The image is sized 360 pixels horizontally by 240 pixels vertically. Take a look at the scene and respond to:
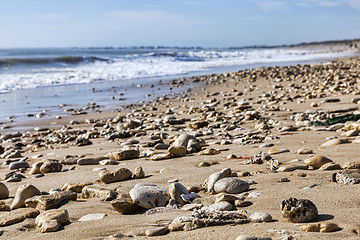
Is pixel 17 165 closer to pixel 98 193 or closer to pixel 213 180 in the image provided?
pixel 98 193

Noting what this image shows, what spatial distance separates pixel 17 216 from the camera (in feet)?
6.66

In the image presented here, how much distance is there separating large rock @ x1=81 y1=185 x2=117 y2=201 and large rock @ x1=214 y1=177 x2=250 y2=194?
0.66 metres

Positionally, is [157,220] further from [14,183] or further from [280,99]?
[280,99]

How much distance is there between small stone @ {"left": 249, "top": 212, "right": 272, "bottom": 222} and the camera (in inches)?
66.7

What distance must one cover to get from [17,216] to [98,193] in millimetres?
525

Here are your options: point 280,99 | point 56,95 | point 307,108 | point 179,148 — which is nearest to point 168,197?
point 179,148

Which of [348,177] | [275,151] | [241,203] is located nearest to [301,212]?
[241,203]

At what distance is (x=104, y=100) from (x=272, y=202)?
8.42 meters

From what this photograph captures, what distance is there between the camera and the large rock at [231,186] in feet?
7.31

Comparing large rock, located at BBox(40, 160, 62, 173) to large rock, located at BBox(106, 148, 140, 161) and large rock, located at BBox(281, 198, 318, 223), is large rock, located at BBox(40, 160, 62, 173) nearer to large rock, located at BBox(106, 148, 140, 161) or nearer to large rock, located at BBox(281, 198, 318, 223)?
large rock, located at BBox(106, 148, 140, 161)

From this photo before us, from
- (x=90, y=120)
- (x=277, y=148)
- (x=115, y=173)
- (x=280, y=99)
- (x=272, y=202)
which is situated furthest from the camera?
(x=280, y=99)

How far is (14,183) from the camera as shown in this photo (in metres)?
3.07

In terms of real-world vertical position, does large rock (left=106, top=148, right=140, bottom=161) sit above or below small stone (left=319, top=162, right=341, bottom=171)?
below

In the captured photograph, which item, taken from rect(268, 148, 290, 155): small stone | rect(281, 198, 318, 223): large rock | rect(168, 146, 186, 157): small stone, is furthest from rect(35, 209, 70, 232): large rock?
rect(268, 148, 290, 155): small stone
